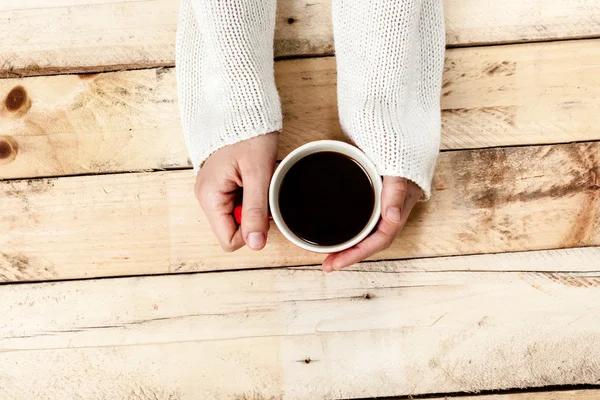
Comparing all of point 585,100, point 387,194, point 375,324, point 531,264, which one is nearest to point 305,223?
point 387,194

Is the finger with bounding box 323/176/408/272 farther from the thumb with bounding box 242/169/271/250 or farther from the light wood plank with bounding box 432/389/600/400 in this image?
the light wood plank with bounding box 432/389/600/400

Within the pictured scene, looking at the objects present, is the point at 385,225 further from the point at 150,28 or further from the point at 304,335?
the point at 150,28

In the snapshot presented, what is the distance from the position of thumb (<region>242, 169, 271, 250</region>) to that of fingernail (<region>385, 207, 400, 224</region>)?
0.52 feet

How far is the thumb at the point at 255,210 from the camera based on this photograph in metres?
0.66

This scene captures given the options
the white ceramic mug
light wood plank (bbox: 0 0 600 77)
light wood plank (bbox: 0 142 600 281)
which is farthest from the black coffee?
light wood plank (bbox: 0 0 600 77)

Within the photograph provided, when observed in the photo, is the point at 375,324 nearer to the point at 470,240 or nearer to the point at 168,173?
the point at 470,240

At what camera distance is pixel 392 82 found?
2.36 ft

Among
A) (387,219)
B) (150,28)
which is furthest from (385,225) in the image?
(150,28)

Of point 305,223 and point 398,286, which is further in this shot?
point 398,286

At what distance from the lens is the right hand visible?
67cm

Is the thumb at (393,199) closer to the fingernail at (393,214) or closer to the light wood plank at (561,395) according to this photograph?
the fingernail at (393,214)

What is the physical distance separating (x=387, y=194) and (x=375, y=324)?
22 cm

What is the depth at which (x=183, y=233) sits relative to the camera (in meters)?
0.79

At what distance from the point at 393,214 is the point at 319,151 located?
126mm
